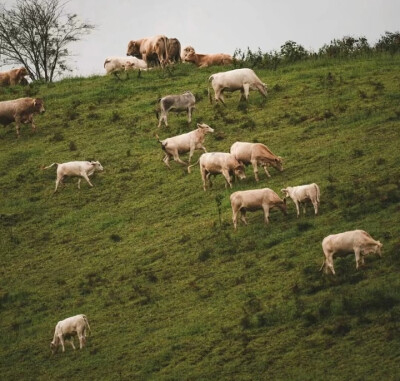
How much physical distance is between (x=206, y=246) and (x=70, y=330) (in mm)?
5348

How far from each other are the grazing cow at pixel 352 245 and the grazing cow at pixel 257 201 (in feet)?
14.8

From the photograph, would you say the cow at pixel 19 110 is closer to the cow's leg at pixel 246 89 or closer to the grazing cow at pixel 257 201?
the cow's leg at pixel 246 89

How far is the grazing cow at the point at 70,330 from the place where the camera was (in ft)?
75.7

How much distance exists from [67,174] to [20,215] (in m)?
2.26

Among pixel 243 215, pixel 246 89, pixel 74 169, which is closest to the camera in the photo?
pixel 243 215

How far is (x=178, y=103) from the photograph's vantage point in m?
38.3

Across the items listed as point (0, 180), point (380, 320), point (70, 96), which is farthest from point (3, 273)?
point (70, 96)

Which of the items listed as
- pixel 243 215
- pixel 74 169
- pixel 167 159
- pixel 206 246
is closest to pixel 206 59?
pixel 167 159

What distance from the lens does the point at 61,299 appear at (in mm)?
26438

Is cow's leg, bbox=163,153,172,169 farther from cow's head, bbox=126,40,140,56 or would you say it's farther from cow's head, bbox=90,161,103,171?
cow's head, bbox=126,40,140,56

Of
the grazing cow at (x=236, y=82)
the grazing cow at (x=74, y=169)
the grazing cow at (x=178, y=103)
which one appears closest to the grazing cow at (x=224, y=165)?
the grazing cow at (x=74, y=169)

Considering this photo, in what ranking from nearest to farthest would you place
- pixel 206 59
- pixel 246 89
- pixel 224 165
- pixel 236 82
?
pixel 224 165, pixel 236 82, pixel 246 89, pixel 206 59

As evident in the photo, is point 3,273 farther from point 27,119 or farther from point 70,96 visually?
point 70,96

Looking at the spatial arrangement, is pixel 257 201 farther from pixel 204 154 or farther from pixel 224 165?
pixel 204 154
